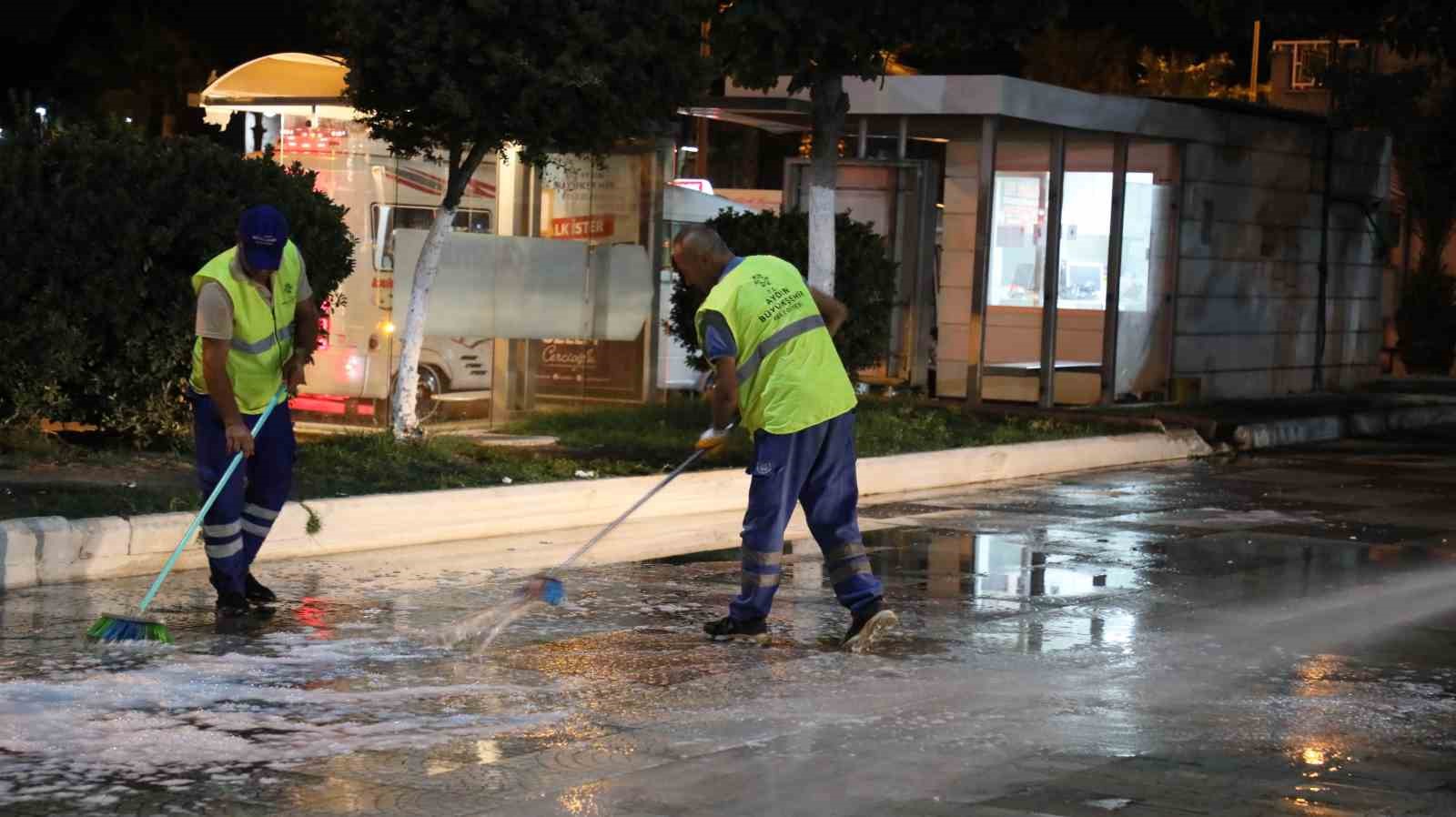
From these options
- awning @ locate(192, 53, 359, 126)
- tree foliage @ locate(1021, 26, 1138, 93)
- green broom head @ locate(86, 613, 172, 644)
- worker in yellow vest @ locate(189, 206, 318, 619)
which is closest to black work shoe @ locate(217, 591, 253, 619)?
worker in yellow vest @ locate(189, 206, 318, 619)

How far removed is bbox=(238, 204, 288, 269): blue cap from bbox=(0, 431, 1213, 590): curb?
73.6 inches

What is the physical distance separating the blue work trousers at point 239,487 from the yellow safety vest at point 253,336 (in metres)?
0.10

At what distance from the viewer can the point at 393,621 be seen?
27.8 ft

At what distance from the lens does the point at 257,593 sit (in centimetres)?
874

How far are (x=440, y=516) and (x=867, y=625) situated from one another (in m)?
3.88

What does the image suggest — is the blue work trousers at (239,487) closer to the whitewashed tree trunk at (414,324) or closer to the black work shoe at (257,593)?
the black work shoe at (257,593)

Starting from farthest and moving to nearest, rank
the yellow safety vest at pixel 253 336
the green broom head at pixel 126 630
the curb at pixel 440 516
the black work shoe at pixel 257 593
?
1. the curb at pixel 440 516
2. the black work shoe at pixel 257 593
3. the yellow safety vest at pixel 253 336
4. the green broom head at pixel 126 630

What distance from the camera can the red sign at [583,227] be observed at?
17125 millimetres

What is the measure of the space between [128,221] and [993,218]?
11.1 meters

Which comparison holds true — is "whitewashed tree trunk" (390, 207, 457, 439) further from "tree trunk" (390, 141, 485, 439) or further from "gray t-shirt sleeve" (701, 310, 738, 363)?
"gray t-shirt sleeve" (701, 310, 738, 363)

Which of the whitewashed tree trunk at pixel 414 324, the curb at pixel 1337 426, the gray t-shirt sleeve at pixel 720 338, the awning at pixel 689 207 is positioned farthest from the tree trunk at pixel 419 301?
the curb at pixel 1337 426

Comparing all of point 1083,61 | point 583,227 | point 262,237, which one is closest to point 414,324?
point 583,227

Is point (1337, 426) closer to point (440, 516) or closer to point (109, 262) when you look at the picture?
point (440, 516)

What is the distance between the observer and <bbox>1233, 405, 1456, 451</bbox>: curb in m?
19.5
